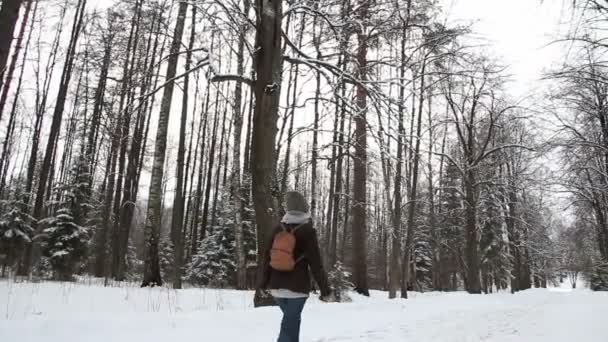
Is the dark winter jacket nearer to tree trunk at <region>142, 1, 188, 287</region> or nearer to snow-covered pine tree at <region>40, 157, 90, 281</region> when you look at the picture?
tree trunk at <region>142, 1, 188, 287</region>

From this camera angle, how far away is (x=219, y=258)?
69.6ft

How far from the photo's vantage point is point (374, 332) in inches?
224

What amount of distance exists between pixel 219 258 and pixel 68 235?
306 inches

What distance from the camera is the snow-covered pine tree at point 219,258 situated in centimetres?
2078

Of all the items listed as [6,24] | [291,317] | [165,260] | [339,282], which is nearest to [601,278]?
[339,282]

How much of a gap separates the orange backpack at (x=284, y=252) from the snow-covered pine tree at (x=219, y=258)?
58.3 ft

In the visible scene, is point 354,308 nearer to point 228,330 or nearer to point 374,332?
point 374,332

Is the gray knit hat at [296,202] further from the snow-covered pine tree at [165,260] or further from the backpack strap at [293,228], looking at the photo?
the snow-covered pine tree at [165,260]

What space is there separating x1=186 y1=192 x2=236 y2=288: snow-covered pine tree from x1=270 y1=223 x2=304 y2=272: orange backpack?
17.8 meters

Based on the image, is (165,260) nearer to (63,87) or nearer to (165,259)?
(165,259)

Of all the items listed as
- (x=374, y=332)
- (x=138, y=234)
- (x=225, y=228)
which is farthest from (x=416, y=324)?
(x=138, y=234)

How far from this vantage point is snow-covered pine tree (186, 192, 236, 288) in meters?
20.8

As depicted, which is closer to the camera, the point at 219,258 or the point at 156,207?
the point at 156,207

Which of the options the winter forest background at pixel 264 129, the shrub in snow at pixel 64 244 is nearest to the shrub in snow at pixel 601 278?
the winter forest background at pixel 264 129
